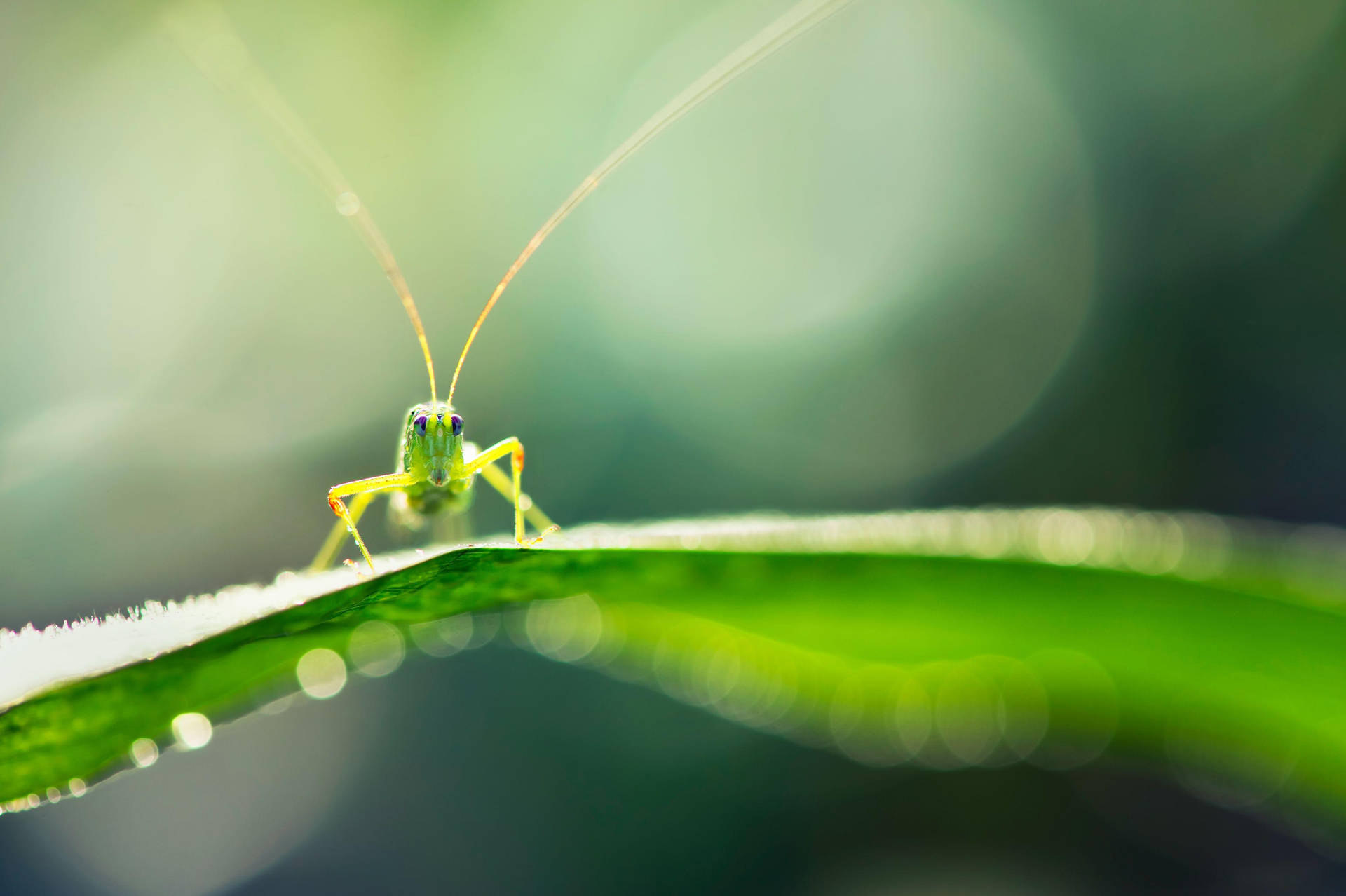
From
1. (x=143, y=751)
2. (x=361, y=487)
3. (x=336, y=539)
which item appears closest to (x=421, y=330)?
(x=361, y=487)

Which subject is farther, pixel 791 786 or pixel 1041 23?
pixel 1041 23

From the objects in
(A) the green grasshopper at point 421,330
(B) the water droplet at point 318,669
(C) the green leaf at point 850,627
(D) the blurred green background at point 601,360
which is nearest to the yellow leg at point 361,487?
(A) the green grasshopper at point 421,330

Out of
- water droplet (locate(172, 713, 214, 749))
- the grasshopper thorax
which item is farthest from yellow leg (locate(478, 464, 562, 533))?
water droplet (locate(172, 713, 214, 749))

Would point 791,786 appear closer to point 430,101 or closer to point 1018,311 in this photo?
point 1018,311

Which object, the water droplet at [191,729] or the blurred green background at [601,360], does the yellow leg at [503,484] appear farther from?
the water droplet at [191,729]

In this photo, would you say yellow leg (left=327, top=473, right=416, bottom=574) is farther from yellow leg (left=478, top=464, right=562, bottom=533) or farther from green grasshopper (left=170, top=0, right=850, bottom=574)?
yellow leg (left=478, top=464, right=562, bottom=533)

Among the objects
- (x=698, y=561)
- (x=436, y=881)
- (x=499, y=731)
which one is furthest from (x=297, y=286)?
(x=698, y=561)

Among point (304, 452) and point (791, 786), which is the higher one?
point (304, 452)
